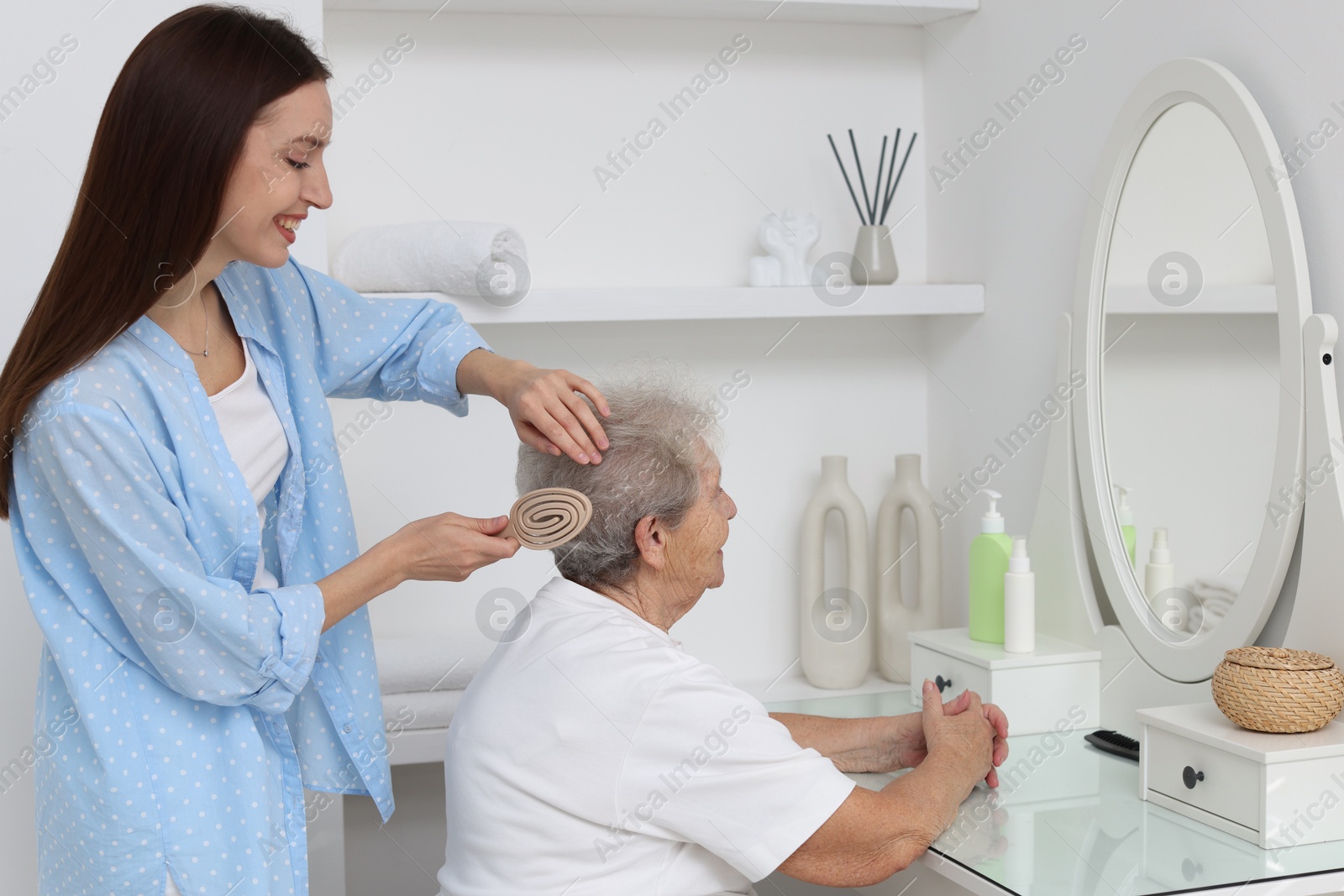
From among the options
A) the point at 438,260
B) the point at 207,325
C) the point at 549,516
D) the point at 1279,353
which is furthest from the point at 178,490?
the point at 1279,353

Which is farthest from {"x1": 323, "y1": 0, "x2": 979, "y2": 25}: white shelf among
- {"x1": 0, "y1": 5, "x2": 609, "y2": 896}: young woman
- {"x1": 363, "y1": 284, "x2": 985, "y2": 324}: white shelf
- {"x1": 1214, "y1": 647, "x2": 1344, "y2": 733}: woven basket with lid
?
{"x1": 1214, "y1": 647, "x2": 1344, "y2": 733}: woven basket with lid

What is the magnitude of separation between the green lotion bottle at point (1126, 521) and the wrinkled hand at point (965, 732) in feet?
1.06

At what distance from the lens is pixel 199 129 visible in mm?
1062

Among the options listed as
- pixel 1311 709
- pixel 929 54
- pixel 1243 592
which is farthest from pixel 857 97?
pixel 1311 709

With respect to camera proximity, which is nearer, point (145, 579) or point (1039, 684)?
point (145, 579)

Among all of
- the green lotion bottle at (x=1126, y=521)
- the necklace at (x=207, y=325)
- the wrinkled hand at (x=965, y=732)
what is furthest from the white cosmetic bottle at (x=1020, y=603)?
the necklace at (x=207, y=325)

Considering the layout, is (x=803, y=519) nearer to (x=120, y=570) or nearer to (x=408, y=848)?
(x=408, y=848)

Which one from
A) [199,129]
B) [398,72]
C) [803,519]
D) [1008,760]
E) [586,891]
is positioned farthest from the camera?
[803,519]

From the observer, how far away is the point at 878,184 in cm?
211

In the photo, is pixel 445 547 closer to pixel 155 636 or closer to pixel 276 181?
pixel 155 636

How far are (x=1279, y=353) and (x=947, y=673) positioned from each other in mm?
646

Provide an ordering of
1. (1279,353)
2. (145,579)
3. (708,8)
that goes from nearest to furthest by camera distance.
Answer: (145,579) < (1279,353) < (708,8)

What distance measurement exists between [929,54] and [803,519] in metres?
0.85

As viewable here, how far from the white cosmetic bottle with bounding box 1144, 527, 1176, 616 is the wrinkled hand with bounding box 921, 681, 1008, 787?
0.29m
